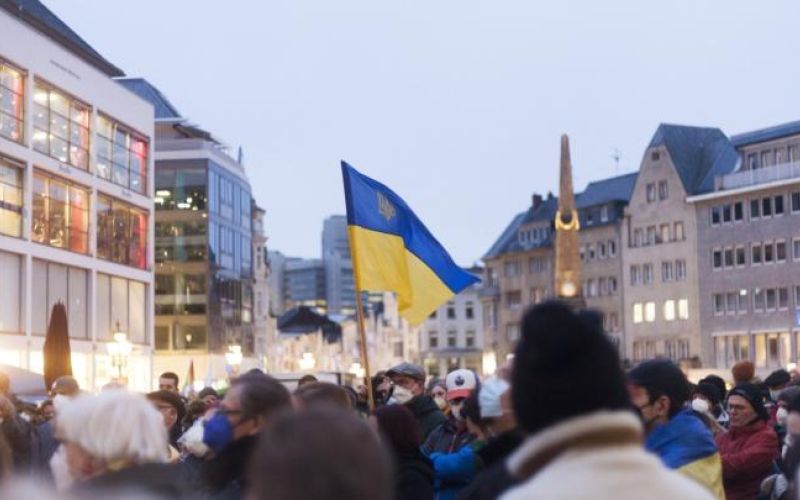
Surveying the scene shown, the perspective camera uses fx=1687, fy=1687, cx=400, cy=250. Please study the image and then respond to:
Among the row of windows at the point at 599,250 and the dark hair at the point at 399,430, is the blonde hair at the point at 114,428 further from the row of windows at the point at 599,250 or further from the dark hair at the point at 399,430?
the row of windows at the point at 599,250

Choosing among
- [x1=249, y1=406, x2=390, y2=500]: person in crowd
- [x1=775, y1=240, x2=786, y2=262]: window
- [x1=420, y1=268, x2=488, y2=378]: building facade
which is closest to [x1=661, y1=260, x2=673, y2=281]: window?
[x1=775, y1=240, x2=786, y2=262]: window

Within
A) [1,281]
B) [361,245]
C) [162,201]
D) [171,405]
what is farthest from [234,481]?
[162,201]

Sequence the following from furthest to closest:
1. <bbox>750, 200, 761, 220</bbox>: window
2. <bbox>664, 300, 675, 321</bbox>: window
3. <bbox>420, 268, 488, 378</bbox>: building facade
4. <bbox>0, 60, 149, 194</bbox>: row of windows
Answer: <bbox>420, 268, 488, 378</bbox>: building facade, <bbox>664, 300, 675, 321</bbox>: window, <bbox>750, 200, 761, 220</bbox>: window, <bbox>0, 60, 149, 194</bbox>: row of windows

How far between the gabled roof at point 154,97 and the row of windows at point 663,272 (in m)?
31.3

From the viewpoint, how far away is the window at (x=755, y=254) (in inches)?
3686

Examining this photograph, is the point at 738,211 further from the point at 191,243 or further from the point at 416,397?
the point at 416,397

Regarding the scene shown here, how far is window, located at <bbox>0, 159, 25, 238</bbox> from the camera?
152 ft

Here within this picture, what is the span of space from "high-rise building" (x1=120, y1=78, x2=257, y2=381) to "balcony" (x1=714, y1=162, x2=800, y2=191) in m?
27.5

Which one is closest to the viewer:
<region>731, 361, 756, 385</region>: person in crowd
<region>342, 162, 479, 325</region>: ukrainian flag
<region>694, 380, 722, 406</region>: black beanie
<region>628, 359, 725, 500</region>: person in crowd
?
<region>628, 359, 725, 500</region>: person in crowd

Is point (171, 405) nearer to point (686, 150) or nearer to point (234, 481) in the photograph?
point (234, 481)

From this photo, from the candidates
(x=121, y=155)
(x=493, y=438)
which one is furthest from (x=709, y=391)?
(x=121, y=155)

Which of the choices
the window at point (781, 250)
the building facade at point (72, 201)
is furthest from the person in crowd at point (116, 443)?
the window at point (781, 250)

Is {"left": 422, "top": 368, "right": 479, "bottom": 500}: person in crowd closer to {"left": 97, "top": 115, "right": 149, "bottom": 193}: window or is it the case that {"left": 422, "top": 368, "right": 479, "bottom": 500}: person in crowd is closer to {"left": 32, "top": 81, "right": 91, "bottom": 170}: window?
{"left": 32, "top": 81, "right": 91, "bottom": 170}: window

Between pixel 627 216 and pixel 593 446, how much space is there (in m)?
101
